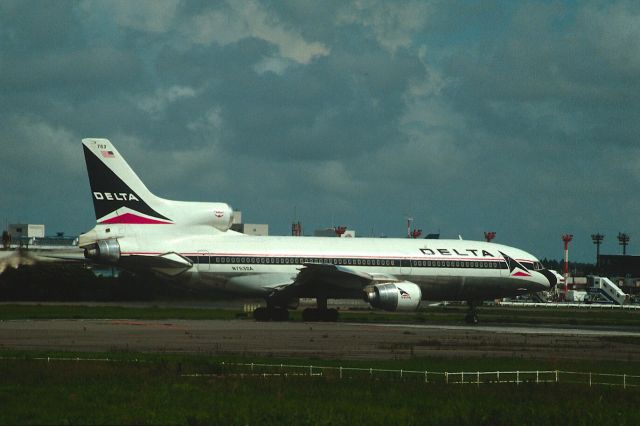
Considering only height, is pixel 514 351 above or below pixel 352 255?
below

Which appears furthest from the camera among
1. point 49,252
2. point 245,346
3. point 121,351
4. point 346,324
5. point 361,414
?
point 49,252

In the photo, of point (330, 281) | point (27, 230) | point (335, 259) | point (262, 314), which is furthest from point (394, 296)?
point (27, 230)

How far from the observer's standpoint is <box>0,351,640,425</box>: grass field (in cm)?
1700

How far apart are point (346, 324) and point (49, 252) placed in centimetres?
1659

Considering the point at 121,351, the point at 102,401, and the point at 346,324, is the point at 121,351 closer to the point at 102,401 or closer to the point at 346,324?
the point at 102,401

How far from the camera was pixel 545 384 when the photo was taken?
23500 mm

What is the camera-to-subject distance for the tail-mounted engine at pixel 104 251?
4566 centimetres

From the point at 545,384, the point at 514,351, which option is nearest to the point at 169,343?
the point at 514,351

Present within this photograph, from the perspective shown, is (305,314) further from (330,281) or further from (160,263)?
(160,263)

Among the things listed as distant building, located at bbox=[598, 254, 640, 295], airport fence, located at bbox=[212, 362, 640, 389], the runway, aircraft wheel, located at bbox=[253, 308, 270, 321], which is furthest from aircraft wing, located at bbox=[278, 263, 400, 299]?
distant building, located at bbox=[598, 254, 640, 295]

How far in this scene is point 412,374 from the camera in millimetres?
24516

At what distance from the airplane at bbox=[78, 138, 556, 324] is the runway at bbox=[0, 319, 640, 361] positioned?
238 cm

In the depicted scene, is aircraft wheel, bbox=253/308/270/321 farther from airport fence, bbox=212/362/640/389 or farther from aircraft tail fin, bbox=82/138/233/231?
airport fence, bbox=212/362/640/389

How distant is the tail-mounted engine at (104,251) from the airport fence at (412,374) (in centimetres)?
1978
